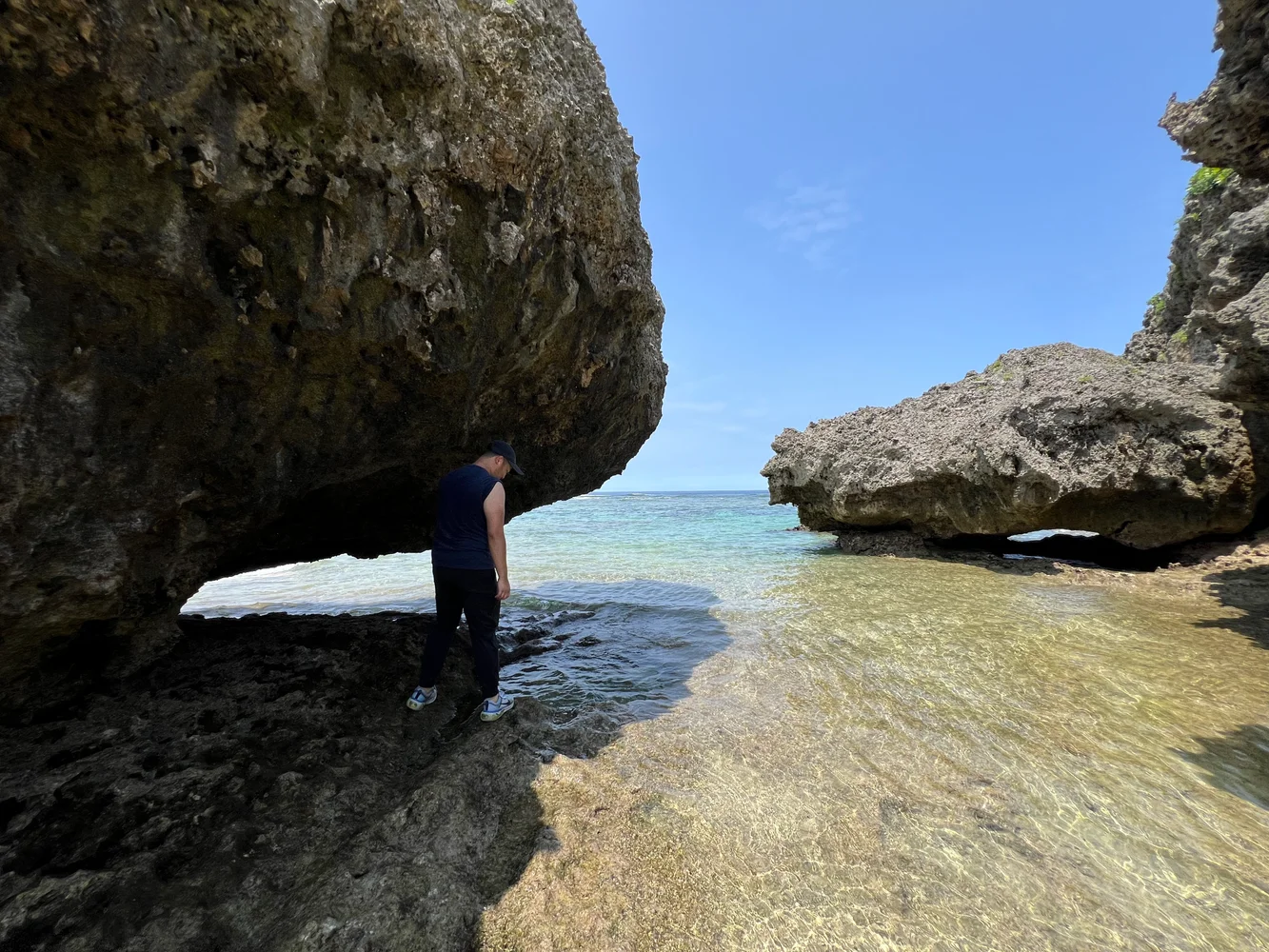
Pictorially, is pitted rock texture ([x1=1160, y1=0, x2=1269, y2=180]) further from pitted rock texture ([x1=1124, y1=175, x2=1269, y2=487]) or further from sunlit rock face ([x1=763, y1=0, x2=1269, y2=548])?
pitted rock texture ([x1=1124, y1=175, x2=1269, y2=487])

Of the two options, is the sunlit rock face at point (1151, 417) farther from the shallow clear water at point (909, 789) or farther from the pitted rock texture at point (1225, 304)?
the shallow clear water at point (909, 789)

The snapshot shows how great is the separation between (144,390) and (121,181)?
1093mm

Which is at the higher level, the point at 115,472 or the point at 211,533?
the point at 115,472

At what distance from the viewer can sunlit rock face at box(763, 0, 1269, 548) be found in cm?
637

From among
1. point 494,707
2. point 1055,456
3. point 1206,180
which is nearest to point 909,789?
point 494,707

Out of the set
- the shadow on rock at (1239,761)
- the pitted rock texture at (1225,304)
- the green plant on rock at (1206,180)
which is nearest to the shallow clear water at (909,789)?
the shadow on rock at (1239,761)

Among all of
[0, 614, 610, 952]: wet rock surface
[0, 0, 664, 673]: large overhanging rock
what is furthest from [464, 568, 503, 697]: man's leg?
[0, 0, 664, 673]: large overhanging rock

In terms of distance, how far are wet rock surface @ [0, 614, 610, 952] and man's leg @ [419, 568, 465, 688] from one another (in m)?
0.26

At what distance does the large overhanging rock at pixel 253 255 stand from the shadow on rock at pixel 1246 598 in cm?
835

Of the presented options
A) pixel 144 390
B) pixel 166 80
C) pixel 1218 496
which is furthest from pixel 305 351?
pixel 1218 496

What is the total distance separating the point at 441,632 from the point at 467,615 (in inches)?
12.1

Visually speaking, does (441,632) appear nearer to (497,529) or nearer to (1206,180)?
(497,529)

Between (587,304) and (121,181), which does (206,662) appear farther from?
(587,304)

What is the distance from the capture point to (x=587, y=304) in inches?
205
